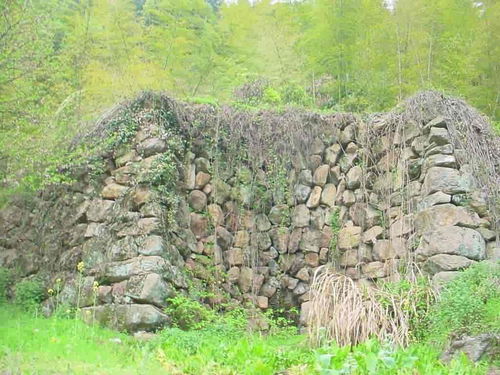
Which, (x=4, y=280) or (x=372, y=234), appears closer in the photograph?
(x=372, y=234)

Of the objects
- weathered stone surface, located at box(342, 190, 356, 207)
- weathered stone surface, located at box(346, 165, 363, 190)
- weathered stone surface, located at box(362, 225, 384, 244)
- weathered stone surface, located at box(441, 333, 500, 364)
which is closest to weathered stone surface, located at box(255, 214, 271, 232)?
weathered stone surface, located at box(342, 190, 356, 207)

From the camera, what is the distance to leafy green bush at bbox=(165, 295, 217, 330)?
261 inches

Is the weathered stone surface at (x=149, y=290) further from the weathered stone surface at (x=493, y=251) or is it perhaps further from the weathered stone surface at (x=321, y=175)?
the weathered stone surface at (x=493, y=251)

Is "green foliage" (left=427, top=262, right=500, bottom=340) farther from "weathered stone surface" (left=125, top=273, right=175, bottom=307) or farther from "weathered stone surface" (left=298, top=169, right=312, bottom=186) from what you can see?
"weathered stone surface" (left=298, top=169, right=312, bottom=186)

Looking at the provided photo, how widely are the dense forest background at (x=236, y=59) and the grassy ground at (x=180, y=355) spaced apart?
2013 mm

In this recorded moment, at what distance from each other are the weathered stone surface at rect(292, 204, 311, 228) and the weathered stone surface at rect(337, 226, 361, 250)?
52 cm

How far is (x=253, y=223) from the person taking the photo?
830 cm

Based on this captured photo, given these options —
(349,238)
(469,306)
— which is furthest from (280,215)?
(469,306)

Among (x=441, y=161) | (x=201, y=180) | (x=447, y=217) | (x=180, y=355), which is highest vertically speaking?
(x=441, y=161)

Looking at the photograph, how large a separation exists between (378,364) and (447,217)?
3.60 meters

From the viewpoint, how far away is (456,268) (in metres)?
6.54

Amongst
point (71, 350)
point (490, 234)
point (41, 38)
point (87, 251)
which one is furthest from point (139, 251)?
point (490, 234)

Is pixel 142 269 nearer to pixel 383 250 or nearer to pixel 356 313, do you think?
pixel 356 313

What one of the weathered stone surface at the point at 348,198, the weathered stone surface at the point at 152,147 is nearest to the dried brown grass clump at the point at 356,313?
the weathered stone surface at the point at 348,198
